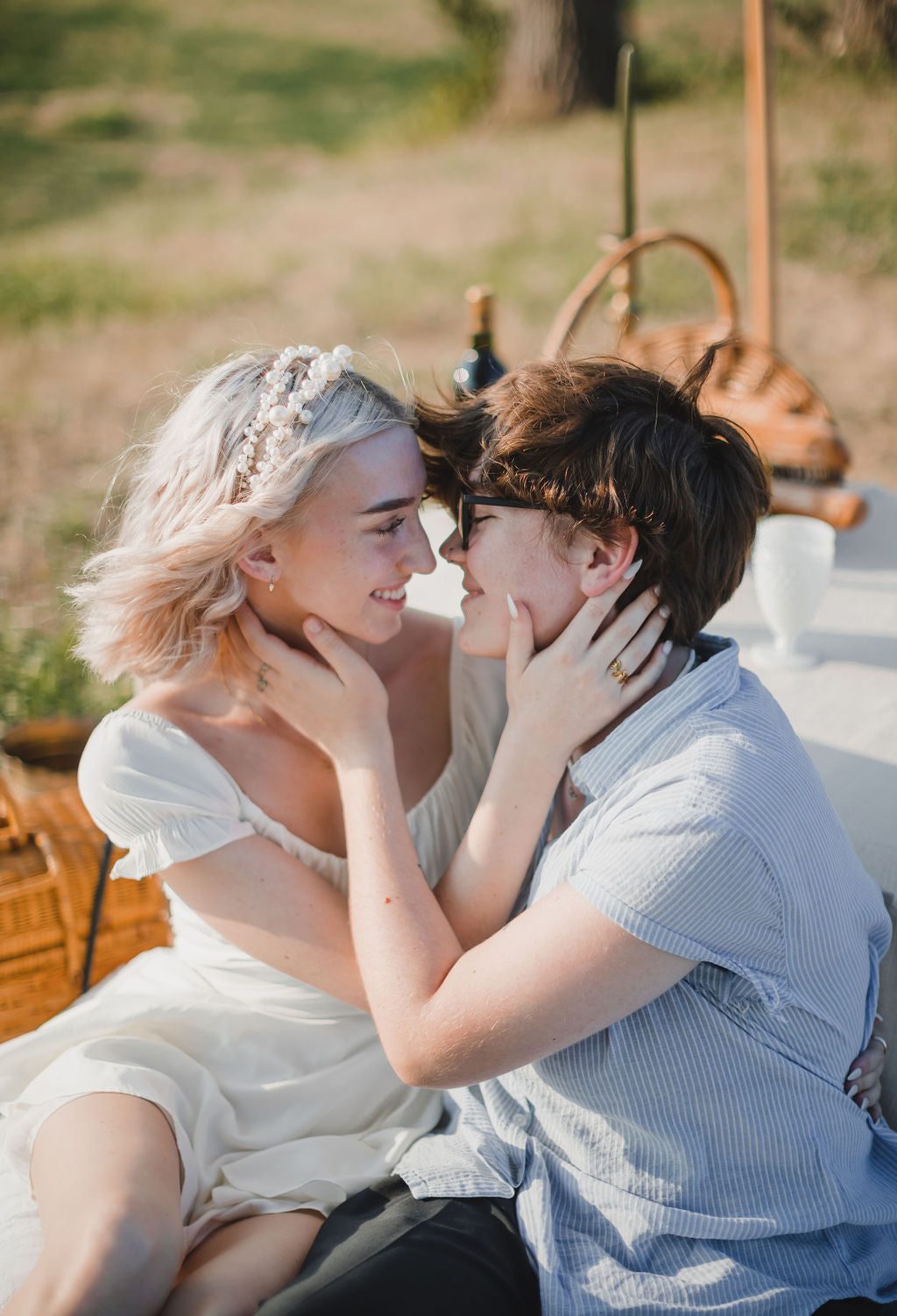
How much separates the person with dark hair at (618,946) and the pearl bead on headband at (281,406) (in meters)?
0.26

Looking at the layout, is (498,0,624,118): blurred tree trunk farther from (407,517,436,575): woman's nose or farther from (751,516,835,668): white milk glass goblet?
(407,517,436,575): woman's nose

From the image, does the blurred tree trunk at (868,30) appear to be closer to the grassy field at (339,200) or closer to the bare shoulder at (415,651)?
the grassy field at (339,200)

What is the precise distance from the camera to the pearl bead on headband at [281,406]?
1.72 m

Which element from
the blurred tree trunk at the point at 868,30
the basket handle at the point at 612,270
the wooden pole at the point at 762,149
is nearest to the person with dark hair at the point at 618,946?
the basket handle at the point at 612,270

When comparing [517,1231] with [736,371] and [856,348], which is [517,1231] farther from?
[856,348]

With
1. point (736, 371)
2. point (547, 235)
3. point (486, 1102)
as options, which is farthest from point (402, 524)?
point (547, 235)

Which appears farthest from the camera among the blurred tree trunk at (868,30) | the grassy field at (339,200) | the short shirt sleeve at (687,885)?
the blurred tree trunk at (868,30)

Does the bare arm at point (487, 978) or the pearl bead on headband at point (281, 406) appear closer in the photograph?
the bare arm at point (487, 978)

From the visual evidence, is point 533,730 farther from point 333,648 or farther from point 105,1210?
point 105,1210

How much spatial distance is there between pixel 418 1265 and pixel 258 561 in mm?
1070

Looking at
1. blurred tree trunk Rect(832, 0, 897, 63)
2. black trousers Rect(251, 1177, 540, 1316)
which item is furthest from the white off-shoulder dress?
blurred tree trunk Rect(832, 0, 897, 63)

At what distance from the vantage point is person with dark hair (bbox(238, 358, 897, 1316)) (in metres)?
1.36

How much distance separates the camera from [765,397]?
3295 mm

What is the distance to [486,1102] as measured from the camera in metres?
1.69
